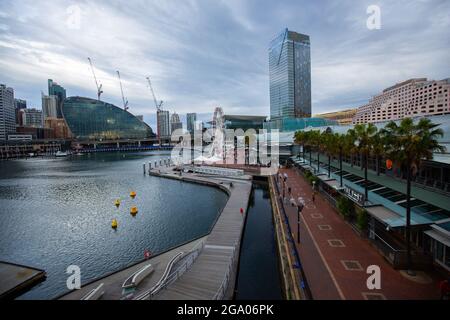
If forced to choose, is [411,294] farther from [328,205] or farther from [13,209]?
[13,209]

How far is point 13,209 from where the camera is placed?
4447 cm

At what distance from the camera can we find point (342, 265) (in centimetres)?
1820

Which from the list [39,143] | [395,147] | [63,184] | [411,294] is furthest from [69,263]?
[39,143]

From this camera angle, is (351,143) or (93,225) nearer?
(351,143)

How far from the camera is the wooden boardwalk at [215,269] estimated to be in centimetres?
1638

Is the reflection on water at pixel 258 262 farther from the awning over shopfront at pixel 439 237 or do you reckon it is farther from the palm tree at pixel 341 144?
the palm tree at pixel 341 144

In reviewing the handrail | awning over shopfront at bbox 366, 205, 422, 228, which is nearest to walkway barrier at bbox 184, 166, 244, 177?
the handrail

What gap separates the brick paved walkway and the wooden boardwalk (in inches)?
227

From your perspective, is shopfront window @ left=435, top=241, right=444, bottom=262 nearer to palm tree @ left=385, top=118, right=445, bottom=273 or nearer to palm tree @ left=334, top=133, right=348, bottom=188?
palm tree @ left=385, top=118, right=445, bottom=273

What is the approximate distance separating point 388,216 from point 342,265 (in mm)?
6227

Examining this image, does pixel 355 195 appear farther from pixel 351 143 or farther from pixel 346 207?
pixel 351 143

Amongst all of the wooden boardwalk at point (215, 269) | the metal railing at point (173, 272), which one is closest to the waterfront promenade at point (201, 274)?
the wooden boardwalk at point (215, 269)

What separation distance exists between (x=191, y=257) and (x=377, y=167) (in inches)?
1055

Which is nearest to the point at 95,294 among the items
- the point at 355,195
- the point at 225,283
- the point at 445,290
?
the point at 225,283
